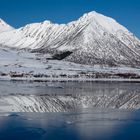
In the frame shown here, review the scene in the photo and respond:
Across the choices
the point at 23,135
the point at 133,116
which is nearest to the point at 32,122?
the point at 23,135

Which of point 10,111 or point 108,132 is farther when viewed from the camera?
point 10,111

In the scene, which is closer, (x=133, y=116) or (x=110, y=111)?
(x=133, y=116)

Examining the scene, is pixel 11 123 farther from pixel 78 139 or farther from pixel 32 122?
pixel 78 139

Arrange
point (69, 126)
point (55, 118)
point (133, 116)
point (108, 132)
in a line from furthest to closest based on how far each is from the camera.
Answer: point (133, 116)
point (55, 118)
point (69, 126)
point (108, 132)

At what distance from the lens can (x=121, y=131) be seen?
23125 mm

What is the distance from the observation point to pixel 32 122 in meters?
25.1

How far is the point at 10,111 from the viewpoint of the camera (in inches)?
1188

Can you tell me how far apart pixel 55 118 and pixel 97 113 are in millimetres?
4598

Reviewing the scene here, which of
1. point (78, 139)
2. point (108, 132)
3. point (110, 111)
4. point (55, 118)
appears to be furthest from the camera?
point (110, 111)

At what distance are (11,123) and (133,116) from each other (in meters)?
9.13

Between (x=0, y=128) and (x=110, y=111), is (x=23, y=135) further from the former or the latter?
(x=110, y=111)

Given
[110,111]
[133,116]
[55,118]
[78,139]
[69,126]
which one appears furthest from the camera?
[110,111]

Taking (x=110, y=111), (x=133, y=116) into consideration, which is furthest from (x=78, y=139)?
(x=110, y=111)

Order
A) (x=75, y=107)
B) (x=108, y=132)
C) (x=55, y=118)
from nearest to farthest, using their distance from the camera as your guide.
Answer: (x=108, y=132) < (x=55, y=118) < (x=75, y=107)
